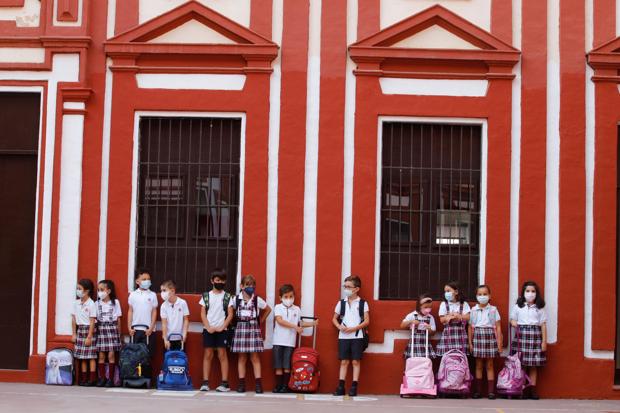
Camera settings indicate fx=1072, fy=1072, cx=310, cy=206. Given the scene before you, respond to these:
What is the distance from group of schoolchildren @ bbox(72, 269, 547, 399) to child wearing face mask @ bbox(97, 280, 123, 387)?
14 millimetres

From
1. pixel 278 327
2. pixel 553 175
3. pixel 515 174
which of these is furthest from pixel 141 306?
pixel 553 175

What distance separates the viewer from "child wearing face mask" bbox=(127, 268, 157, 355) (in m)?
15.5

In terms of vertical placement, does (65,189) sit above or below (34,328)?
above

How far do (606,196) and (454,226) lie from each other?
225cm

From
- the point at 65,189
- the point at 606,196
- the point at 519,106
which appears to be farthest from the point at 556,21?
the point at 65,189

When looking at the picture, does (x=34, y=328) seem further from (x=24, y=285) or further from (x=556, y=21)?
(x=556, y=21)

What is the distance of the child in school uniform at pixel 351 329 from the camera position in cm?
1520

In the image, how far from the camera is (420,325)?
1535cm

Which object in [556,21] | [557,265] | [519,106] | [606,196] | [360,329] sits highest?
[556,21]

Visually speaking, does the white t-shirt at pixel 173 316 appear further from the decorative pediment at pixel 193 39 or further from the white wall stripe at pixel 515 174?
the white wall stripe at pixel 515 174

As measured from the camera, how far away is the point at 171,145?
16.2m

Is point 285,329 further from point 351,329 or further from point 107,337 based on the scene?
point 107,337

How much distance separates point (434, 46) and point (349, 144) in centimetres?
194

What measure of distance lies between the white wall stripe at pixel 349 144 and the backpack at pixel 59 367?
4171 millimetres
